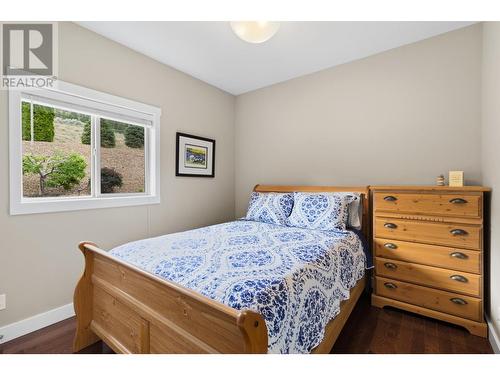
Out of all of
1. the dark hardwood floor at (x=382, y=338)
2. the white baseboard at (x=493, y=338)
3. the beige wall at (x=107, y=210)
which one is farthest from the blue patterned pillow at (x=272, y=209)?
the white baseboard at (x=493, y=338)

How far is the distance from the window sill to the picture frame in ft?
1.79

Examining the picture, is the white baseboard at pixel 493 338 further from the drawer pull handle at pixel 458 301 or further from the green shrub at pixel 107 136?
the green shrub at pixel 107 136

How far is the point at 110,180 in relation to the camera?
237cm

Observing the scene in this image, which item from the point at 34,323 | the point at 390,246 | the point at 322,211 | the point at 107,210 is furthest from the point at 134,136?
the point at 390,246

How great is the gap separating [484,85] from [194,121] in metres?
2.79

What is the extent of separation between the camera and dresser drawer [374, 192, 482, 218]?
5.72 feet

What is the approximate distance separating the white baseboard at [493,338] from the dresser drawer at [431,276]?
0.19m

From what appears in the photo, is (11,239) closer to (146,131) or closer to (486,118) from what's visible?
(146,131)

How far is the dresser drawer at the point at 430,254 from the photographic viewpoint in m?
1.75

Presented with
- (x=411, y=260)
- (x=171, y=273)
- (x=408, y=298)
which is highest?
(x=171, y=273)

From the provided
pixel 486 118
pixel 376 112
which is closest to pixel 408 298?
pixel 486 118

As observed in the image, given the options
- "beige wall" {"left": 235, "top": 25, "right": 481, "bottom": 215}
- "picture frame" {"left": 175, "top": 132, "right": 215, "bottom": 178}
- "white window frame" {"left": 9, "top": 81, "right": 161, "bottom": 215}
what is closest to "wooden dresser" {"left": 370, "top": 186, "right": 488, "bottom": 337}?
"beige wall" {"left": 235, "top": 25, "right": 481, "bottom": 215}

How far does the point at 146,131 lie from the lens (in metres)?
2.62
